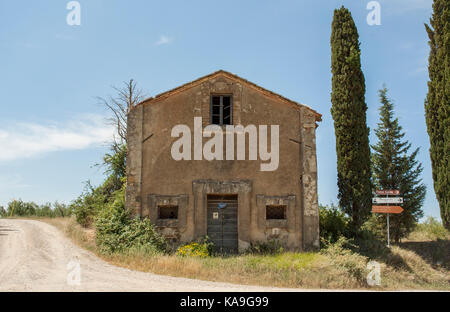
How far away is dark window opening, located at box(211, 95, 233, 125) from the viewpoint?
1482 centimetres

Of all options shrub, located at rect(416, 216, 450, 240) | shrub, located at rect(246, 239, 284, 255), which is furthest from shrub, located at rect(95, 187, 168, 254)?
shrub, located at rect(416, 216, 450, 240)

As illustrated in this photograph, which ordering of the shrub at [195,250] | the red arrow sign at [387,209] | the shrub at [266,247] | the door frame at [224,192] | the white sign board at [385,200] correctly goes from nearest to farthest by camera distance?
the shrub at [195,250]
the shrub at [266,247]
the door frame at [224,192]
the red arrow sign at [387,209]
the white sign board at [385,200]

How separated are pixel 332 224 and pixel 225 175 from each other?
469 centimetres

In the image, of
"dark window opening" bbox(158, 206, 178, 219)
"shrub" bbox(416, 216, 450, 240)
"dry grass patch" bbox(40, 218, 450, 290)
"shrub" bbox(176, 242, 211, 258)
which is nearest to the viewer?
"dry grass patch" bbox(40, 218, 450, 290)

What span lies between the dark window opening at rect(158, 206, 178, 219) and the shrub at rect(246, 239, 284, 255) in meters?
2.81

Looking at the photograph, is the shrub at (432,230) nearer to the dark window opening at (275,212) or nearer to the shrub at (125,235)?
the dark window opening at (275,212)

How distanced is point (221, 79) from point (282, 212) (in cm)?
518

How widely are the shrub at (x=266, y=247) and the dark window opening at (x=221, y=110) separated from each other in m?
4.23

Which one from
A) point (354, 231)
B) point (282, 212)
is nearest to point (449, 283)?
point (354, 231)

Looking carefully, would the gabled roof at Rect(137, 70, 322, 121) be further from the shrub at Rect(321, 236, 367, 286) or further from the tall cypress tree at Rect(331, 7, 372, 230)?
the shrub at Rect(321, 236, 367, 286)

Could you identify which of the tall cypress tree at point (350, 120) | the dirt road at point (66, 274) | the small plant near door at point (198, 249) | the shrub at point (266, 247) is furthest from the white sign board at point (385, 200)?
the dirt road at point (66, 274)

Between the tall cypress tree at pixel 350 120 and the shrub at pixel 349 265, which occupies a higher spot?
the tall cypress tree at pixel 350 120

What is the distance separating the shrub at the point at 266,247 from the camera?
44.9 feet

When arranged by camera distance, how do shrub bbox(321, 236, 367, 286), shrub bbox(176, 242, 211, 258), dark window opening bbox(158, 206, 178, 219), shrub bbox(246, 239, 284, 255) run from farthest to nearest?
dark window opening bbox(158, 206, 178, 219), shrub bbox(246, 239, 284, 255), shrub bbox(176, 242, 211, 258), shrub bbox(321, 236, 367, 286)
